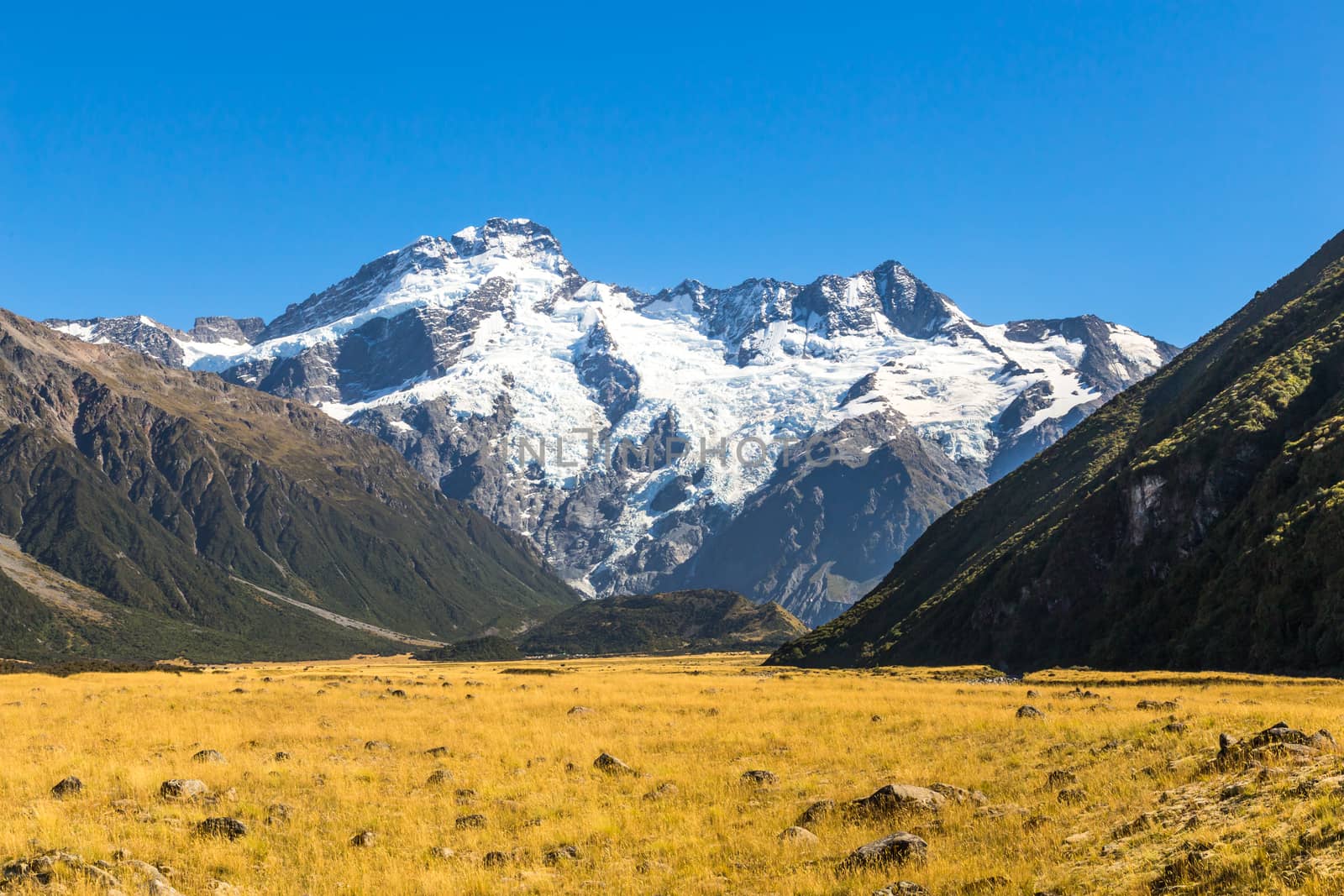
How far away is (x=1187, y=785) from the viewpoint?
1998cm

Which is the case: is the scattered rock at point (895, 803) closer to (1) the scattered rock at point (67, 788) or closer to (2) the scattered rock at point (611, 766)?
(2) the scattered rock at point (611, 766)

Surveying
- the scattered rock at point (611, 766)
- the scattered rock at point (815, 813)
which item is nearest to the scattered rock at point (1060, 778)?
the scattered rock at point (815, 813)

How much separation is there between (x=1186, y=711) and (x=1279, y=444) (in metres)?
65.3

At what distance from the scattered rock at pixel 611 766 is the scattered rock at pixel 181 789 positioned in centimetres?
1093

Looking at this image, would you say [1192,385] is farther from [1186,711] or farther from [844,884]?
[844,884]

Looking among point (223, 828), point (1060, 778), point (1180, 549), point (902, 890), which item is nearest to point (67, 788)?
point (223, 828)

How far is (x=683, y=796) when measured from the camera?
25625mm

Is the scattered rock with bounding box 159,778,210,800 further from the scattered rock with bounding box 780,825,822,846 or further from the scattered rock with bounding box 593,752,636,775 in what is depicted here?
A: the scattered rock with bounding box 780,825,822,846

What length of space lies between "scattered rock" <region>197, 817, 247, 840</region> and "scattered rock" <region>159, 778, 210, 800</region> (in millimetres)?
3576

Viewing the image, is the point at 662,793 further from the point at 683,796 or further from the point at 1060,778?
the point at 1060,778

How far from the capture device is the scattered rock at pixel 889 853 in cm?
1781

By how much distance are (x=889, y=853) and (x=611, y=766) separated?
42.7ft

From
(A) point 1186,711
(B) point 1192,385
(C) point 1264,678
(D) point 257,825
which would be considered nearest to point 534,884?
(D) point 257,825

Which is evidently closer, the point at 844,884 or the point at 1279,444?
the point at 844,884
